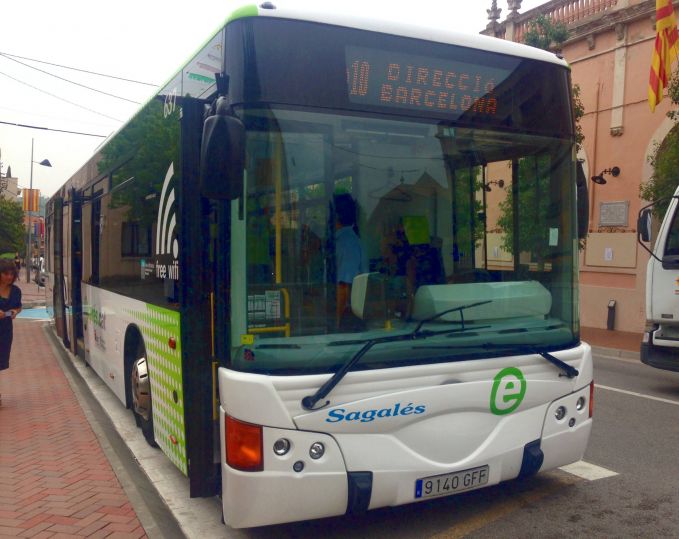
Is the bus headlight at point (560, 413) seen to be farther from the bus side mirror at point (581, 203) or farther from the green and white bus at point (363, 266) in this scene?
the bus side mirror at point (581, 203)

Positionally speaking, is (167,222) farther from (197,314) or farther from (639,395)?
(639,395)

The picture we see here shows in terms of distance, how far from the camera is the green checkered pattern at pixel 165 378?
14.4 ft

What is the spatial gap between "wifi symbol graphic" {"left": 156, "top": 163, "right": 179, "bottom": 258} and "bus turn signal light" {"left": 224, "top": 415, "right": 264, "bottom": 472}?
1300mm

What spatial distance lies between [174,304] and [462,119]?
2.13 metres

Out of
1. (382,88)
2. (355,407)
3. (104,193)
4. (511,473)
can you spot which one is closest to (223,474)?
(355,407)

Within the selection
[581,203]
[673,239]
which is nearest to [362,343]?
[581,203]

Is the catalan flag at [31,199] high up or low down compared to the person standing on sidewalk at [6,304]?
up

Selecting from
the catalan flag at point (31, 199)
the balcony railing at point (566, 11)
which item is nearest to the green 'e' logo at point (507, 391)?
the balcony railing at point (566, 11)

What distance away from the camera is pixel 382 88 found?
387 centimetres

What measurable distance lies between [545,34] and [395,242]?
12752 millimetres

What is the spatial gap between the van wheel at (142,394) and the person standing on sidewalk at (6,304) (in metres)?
2.37

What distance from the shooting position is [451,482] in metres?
3.86

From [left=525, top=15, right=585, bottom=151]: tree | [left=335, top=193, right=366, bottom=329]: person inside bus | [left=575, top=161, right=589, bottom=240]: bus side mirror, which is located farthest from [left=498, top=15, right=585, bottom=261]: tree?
[left=525, top=15, right=585, bottom=151]: tree

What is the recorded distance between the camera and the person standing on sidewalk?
301 inches
